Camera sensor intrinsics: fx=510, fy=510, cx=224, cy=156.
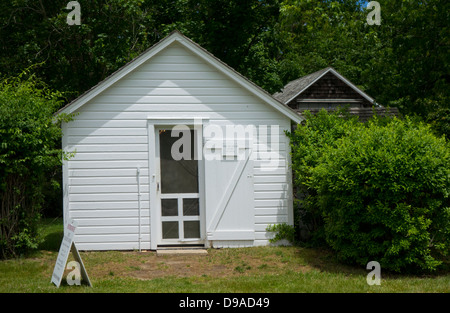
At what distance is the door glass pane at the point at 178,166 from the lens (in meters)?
11.1

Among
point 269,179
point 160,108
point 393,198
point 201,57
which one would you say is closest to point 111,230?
point 160,108

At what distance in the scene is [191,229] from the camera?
11.2 meters

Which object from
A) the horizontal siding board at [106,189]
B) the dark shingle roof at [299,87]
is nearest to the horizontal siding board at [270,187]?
the horizontal siding board at [106,189]

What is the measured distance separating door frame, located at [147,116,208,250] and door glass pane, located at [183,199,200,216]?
0.11 metres

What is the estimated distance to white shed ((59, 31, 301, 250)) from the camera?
10828mm

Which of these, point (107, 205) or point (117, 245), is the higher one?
point (107, 205)

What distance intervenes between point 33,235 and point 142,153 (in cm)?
273

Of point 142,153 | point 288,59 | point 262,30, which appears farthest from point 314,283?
point 288,59

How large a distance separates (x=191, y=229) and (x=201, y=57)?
12.4 ft

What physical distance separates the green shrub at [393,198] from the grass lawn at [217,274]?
0.40 m

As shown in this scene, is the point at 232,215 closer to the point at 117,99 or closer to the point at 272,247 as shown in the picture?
the point at 272,247

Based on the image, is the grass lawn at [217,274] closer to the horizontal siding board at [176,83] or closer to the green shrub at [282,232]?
the green shrub at [282,232]

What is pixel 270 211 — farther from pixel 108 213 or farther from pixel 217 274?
pixel 108 213

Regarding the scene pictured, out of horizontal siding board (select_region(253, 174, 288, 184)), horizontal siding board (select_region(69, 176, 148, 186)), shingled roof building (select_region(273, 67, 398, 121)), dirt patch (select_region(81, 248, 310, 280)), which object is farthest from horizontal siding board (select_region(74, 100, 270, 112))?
shingled roof building (select_region(273, 67, 398, 121))
